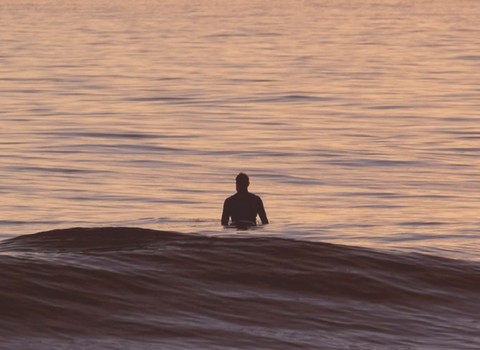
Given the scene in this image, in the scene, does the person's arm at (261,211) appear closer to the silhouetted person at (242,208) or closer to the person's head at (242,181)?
the silhouetted person at (242,208)

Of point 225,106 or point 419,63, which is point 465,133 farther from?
point 419,63

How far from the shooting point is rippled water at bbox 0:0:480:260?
26500mm

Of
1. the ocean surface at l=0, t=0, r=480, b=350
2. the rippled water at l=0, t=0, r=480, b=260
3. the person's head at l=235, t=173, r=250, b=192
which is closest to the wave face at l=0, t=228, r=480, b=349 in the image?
the ocean surface at l=0, t=0, r=480, b=350

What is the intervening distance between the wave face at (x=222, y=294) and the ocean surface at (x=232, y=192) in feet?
0.11

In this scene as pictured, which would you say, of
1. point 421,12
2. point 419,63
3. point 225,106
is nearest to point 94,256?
point 225,106

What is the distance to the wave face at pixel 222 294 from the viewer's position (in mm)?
14375

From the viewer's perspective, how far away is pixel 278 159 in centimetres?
3544

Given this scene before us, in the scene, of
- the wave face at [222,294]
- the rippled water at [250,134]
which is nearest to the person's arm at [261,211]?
the rippled water at [250,134]

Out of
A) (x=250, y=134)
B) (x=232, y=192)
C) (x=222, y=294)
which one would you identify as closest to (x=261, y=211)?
(x=222, y=294)

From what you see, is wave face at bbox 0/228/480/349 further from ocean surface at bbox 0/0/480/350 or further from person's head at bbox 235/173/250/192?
person's head at bbox 235/173/250/192

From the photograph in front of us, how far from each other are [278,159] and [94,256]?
18.9 meters

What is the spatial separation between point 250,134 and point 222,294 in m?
25.5

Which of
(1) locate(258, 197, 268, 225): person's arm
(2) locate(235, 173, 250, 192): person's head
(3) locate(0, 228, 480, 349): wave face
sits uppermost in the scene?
(2) locate(235, 173, 250, 192): person's head

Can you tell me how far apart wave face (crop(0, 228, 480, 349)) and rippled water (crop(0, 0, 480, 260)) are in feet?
13.7
